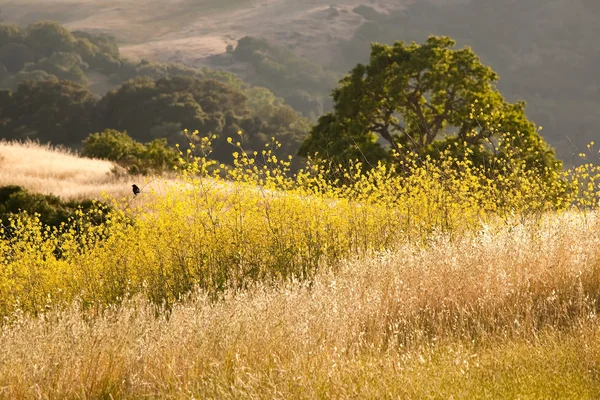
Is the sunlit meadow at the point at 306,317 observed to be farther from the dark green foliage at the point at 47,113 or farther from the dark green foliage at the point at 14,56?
the dark green foliage at the point at 14,56

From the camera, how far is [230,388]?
564 cm

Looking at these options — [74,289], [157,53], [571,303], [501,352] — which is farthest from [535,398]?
[157,53]

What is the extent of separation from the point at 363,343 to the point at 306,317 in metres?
0.69

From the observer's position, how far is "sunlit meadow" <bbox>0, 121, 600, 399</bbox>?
18.1 ft

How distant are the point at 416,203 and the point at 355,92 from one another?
1498cm

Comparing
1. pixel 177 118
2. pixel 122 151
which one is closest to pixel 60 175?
pixel 122 151

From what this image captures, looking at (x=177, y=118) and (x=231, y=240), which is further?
(x=177, y=118)

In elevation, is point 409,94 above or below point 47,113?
above

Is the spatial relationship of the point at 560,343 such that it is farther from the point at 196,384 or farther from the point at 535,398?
the point at 196,384

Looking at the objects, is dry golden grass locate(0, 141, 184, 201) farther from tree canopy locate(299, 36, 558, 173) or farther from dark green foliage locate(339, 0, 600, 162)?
dark green foliage locate(339, 0, 600, 162)

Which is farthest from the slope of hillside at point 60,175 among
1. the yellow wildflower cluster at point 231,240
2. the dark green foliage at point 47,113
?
the dark green foliage at point 47,113

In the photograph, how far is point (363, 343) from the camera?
21.2 feet

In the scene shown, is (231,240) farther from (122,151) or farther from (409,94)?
(122,151)

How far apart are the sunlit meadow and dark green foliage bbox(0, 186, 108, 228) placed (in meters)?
5.63
